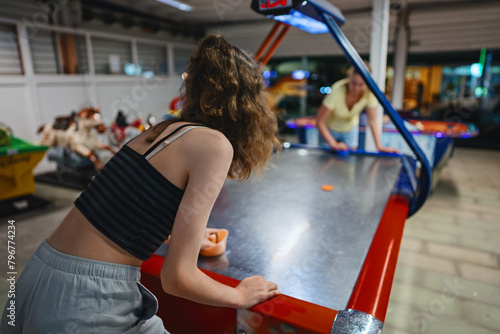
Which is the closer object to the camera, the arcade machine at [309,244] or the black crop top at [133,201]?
the black crop top at [133,201]

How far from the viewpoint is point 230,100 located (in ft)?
2.74

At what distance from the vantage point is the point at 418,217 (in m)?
3.58

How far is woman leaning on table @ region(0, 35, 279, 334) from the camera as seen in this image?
74 centimetres

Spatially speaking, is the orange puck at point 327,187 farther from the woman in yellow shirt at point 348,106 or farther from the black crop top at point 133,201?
the black crop top at point 133,201

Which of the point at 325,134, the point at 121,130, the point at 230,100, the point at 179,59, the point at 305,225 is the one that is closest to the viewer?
the point at 230,100

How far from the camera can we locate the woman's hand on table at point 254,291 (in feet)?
2.93

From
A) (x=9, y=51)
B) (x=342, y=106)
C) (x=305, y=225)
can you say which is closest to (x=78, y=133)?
(x=9, y=51)

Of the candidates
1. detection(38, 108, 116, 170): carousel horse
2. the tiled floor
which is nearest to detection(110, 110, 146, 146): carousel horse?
detection(38, 108, 116, 170): carousel horse

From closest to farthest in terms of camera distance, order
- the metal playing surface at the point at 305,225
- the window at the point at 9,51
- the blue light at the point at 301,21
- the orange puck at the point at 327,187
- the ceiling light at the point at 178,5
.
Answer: the metal playing surface at the point at 305,225 < the blue light at the point at 301,21 < the orange puck at the point at 327,187 < the window at the point at 9,51 < the ceiling light at the point at 178,5

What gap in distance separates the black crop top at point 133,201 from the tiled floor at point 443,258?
1.73 meters

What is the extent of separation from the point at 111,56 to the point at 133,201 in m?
6.31

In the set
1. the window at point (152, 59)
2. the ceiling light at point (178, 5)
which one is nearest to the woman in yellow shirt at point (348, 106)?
the ceiling light at point (178, 5)

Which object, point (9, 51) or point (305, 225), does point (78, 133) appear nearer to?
point (9, 51)

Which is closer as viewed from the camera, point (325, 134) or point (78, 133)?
point (325, 134)
